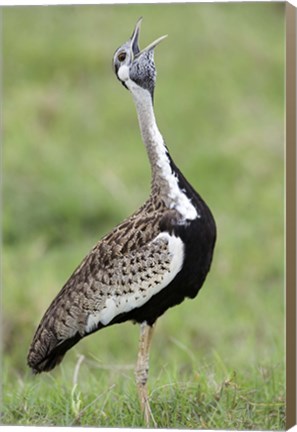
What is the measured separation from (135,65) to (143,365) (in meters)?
0.87

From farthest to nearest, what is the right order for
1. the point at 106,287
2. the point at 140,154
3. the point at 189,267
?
the point at 140,154 < the point at 106,287 < the point at 189,267

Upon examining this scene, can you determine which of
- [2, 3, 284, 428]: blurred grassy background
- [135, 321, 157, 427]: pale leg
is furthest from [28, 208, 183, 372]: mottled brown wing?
[2, 3, 284, 428]: blurred grassy background

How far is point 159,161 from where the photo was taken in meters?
2.93

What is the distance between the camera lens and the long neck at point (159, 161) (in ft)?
9.56

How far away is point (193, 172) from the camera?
219 inches

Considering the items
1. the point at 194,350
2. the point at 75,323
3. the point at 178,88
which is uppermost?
the point at 178,88

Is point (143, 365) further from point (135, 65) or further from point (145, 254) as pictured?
point (135, 65)

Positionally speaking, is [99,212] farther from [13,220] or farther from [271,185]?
[271,185]

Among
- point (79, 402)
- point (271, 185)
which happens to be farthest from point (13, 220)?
point (79, 402)

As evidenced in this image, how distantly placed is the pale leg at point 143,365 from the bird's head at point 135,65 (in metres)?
0.68

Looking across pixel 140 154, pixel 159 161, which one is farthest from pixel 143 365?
pixel 140 154

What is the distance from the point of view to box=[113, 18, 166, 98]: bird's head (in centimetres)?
293

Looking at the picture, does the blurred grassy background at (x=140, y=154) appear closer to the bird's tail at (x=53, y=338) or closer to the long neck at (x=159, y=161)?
the bird's tail at (x=53, y=338)

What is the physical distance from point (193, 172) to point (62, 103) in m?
0.94
